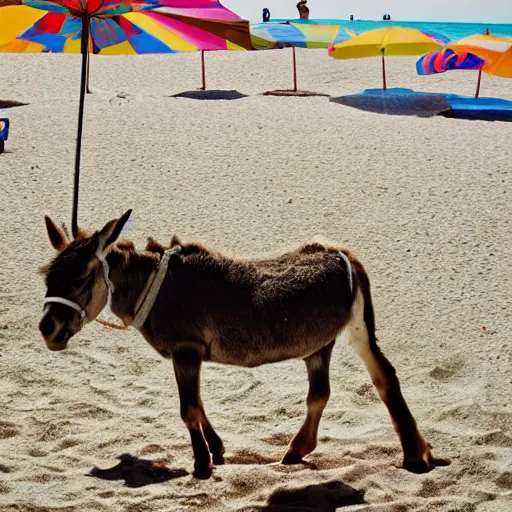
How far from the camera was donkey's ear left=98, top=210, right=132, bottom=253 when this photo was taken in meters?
4.72

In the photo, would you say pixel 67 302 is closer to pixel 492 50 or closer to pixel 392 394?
pixel 392 394

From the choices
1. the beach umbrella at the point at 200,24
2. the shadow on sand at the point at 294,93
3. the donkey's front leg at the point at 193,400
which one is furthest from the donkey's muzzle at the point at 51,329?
the shadow on sand at the point at 294,93

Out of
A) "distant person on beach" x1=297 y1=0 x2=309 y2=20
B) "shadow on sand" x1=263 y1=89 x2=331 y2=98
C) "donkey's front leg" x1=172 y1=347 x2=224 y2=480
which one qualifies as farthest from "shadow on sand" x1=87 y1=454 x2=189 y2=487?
"distant person on beach" x1=297 y1=0 x2=309 y2=20

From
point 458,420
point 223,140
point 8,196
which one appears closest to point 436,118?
point 223,140

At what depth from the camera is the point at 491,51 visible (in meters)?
18.2

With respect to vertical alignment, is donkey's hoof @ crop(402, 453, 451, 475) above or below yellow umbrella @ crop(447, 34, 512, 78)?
below

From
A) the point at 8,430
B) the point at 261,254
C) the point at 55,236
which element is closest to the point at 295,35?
the point at 261,254

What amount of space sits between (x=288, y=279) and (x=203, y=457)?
1.04 metres

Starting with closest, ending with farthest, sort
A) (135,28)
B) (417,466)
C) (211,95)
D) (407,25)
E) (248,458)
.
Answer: (417,466) < (248,458) < (135,28) < (211,95) < (407,25)

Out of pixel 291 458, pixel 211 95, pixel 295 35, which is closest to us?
pixel 291 458

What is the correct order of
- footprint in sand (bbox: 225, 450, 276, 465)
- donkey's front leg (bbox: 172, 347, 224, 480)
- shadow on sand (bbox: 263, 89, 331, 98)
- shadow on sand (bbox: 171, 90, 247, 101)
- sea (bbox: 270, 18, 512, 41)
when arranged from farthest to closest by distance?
1. sea (bbox: 270, 18, 512, 41)
2. shadow on sand (bbox: 263, 89, 331, 98)
3. shadow on sand (bbox: 171, 90, 247, 101)
4. footprint in sand (bbox: 225, 450, 276, 465)
5. donkey's front leg (bbox: 172, 347, 224, 480)

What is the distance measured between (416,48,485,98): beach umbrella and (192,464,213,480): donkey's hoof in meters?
15.6

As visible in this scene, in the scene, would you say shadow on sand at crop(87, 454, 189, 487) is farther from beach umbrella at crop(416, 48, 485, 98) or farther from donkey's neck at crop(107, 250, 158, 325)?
beach umbrella at crop(416, 48, 485, 98)

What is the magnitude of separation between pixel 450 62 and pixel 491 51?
1520 millimetres
